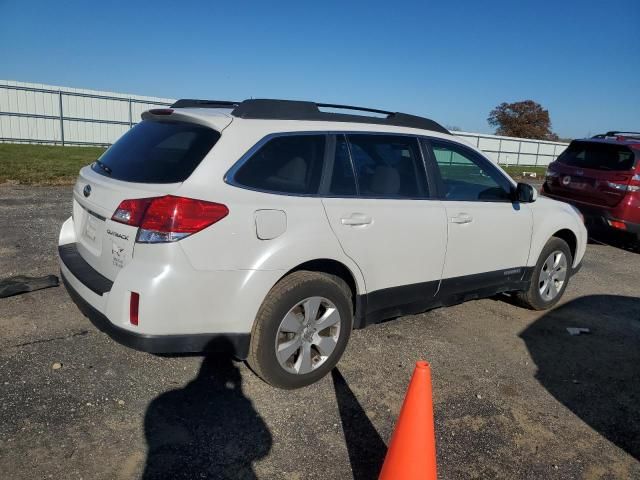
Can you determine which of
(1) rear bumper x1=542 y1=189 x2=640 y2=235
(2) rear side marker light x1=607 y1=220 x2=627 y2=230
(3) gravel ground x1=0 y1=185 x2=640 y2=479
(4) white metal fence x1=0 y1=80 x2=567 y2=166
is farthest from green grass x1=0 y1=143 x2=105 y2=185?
(2) rear side marker light x1=607 y1=220 x2=627 y2=230

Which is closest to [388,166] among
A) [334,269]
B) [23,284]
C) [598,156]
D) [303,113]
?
[303,113]

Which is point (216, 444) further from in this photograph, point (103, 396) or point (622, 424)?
point (622, 424)

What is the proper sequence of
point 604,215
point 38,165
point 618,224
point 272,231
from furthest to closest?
point 38,165, point 604,215, point 618,224, point 272,231

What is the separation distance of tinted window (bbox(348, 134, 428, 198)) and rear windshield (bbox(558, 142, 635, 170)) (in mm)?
5337

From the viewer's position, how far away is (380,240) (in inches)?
140

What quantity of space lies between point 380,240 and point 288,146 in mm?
880

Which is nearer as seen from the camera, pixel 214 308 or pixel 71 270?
pixel 214 308

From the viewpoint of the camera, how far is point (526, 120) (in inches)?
2096

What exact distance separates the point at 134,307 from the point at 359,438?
4.60 feet

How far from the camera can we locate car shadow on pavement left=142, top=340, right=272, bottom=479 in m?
2.56

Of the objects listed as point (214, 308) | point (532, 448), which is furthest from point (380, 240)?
point (532, 448)

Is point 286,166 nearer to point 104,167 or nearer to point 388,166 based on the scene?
point 388,166

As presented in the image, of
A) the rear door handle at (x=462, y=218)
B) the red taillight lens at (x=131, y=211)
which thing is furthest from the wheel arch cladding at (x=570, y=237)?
the red taillight lens at (x=131, y=211)

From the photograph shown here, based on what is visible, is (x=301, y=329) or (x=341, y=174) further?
(x=341, y=174)
